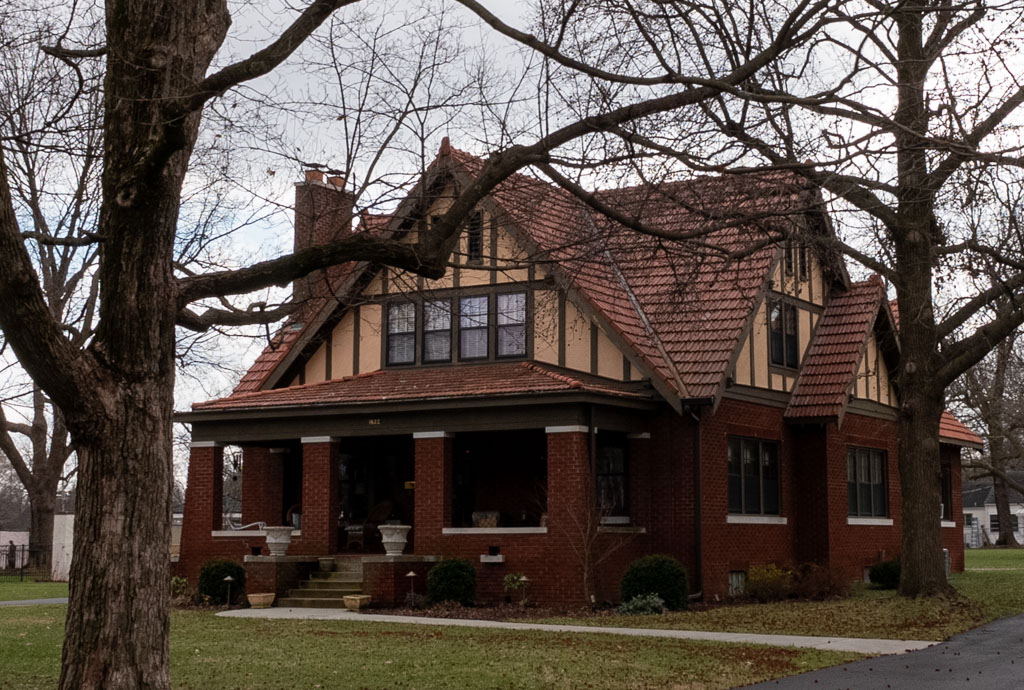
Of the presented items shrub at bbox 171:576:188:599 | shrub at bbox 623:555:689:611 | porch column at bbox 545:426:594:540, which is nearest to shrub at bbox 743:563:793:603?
shrub at bbox 623:555:689:611

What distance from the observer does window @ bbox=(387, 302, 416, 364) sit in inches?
1072

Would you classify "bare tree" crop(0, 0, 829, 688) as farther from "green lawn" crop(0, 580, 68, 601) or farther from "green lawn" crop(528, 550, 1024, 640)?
"green lawn" crop(0, 580, 68, 601)

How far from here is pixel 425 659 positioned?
48.9ft

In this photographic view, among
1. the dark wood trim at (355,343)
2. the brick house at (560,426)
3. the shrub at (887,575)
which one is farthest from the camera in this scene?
the shrub at (887,575)

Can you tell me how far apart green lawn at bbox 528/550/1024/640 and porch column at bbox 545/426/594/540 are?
230 cm

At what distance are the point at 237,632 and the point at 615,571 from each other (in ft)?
26.3

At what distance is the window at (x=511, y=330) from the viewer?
2598 cm

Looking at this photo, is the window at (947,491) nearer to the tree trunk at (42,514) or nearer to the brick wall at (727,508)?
the brick wall at (727,508)

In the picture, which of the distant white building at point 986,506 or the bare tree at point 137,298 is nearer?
the bare tree at point 137,298

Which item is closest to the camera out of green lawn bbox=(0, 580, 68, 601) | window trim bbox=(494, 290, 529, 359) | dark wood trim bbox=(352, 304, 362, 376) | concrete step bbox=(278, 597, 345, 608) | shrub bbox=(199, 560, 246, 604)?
concrete step bbox=(278, 597, 345, 608)

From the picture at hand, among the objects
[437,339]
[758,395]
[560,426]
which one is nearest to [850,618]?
[560,426]

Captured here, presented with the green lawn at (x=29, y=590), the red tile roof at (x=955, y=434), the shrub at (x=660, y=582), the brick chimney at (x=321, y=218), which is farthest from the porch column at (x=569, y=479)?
the red tile roof at (x=955, y=434)

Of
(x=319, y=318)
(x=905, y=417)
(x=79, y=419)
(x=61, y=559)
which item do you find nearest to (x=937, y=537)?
(x=905, y=417)

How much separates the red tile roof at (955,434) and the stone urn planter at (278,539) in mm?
18409
